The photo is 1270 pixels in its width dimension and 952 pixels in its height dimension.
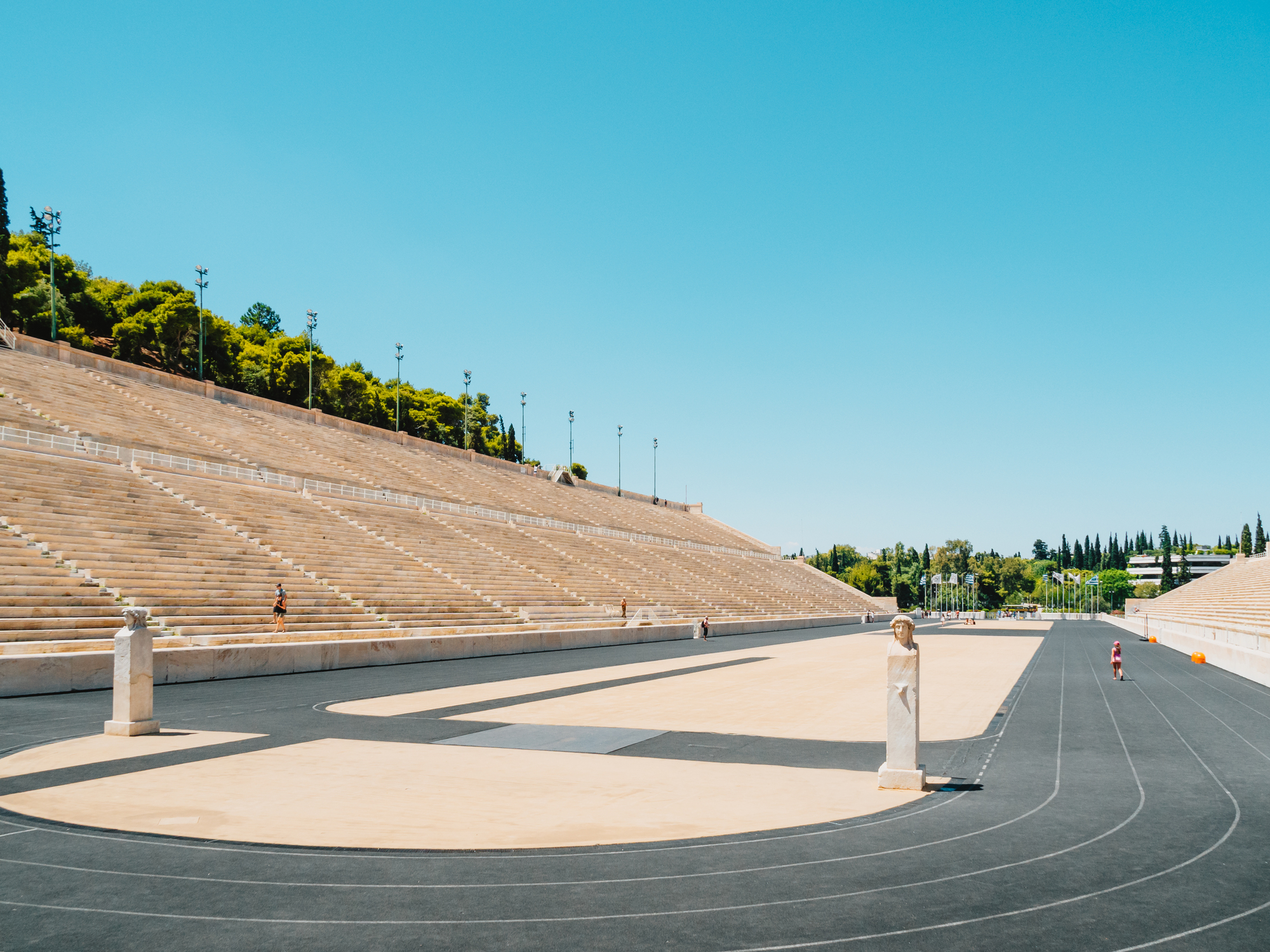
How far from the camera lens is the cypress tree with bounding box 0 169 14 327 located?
6300 centimetres

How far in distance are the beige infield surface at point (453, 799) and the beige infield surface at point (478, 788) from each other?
25 mm

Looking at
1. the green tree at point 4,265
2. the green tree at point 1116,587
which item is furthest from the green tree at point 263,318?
the green tree at point 1116,587

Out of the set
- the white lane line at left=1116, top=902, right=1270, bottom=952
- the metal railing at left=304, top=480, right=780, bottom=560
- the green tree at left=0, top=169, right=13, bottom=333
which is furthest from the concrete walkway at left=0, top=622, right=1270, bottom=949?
the green tree at left=0, top=169, right=13, bottom=333

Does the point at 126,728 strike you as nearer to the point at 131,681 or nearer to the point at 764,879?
the point at 131,681

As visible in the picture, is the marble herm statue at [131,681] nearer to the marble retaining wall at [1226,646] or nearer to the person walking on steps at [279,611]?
the person walking on steps at [279,611]

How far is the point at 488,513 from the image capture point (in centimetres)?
5053

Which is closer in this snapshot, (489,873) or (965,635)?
(489,873)

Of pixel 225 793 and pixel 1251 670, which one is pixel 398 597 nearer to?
pixel 225 793

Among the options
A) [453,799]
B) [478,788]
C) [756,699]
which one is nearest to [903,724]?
[478,788]

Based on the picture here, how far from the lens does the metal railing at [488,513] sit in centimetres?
4044

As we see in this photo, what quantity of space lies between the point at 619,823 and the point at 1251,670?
21.6m

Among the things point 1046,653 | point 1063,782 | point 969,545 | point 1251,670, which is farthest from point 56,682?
point 969,545

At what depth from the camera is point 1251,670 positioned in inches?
881

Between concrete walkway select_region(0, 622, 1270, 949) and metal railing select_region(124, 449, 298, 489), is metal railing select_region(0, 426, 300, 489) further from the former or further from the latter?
concrete walkway select_region(0, 622, 1270, 949)
